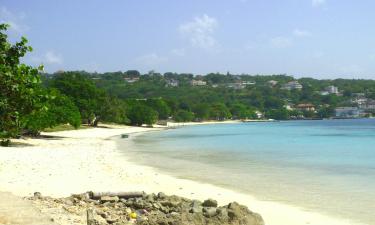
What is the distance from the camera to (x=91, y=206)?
12.5m

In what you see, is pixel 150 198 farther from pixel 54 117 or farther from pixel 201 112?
pixel 201 112

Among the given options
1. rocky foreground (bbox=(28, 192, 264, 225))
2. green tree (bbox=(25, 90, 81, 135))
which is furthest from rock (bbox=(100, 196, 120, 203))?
green tree (bbox=(25, 90, 81, 135))

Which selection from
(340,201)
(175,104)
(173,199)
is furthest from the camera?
(175,104)

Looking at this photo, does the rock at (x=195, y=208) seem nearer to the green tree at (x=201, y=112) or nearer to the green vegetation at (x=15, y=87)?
the green vegetation at (x=15, y=87)

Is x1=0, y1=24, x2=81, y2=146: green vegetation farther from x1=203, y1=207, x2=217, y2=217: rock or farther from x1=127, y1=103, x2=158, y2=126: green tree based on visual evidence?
x1=127, y1=103, x2=158, y2=126: green tree

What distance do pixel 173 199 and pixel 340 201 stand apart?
6425 millimetres

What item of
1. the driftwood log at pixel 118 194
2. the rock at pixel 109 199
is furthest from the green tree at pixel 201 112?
the rock at pixel 109 199

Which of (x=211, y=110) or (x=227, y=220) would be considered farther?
A: (x=211, y=110)

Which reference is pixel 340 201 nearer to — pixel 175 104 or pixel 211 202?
pixel 211 202

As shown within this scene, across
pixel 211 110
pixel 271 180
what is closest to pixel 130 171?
pixel 271 180

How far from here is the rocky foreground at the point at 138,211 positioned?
1045 cm

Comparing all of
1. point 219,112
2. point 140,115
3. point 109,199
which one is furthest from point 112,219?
point 219,112

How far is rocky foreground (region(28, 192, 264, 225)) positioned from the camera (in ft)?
34.3

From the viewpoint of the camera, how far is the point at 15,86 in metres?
10.0
